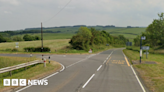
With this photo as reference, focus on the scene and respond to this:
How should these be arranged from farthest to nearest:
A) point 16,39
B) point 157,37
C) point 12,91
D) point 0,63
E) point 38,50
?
point 16,39
point 157,37
point 38,50
point 0,63
point 12,91

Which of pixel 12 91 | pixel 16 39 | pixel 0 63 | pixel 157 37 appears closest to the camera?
pixel 12 91

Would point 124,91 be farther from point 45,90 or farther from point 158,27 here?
point 158,27

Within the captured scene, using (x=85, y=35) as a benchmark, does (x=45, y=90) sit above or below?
below

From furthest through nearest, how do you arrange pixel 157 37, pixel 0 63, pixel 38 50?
pixel 157 37
pixel 38 50
pixel 0 63

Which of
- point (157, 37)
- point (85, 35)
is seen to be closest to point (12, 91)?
point (85, 35)

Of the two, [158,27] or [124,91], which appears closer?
[124,91]

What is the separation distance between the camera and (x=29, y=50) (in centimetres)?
4409

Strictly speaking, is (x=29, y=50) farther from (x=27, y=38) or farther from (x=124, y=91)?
(x=27, y=38)

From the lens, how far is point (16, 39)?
102938 millimetres

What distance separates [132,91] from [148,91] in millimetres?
982

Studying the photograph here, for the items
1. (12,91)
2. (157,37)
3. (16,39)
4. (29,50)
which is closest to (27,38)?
(16,39)

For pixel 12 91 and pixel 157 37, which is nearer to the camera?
pixel 12 91

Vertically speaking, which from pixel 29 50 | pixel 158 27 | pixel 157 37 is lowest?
pixel 29 50

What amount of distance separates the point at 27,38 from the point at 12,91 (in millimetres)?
105266
